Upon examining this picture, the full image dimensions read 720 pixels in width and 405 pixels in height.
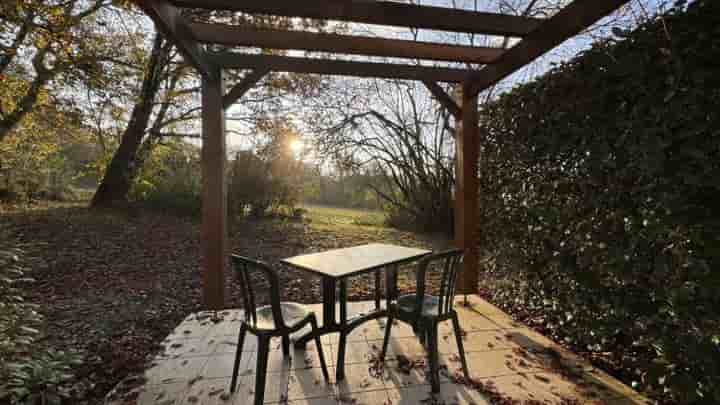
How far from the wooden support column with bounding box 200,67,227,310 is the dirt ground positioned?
1.55ft

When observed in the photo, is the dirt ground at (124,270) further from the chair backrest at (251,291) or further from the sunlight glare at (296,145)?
the sunlight glare at (296,145)

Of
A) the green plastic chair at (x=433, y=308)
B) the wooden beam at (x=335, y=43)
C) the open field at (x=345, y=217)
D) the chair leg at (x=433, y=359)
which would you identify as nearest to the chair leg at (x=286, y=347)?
the green plastic chair at (x=433, y=308)

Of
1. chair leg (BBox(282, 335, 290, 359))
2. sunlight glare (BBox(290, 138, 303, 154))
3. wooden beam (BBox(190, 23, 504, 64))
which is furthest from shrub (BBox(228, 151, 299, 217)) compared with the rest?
chair leg (BBox(282, 335, 290, 359))

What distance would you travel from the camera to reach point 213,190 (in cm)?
314

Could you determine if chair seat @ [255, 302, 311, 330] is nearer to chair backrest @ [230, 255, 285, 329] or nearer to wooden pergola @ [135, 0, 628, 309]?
chair backrest @ [230, 255, 285, 329]

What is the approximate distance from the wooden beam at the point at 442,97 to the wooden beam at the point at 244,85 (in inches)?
64.5

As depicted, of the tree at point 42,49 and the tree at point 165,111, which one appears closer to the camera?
the tree at point 42,49

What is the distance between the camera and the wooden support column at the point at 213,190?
311 centimetres

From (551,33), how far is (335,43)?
1.65 meters

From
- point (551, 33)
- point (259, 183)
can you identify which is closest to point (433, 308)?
point (551, 33)

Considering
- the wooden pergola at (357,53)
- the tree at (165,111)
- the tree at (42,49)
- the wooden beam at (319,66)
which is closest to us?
the wooden pergola at (357,53)

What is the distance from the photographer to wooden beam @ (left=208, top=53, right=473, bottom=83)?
3.01m

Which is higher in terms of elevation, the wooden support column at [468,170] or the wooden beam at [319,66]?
the wooden beam at [319,66]

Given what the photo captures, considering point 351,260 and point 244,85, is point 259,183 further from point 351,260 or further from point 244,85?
point 351,260
